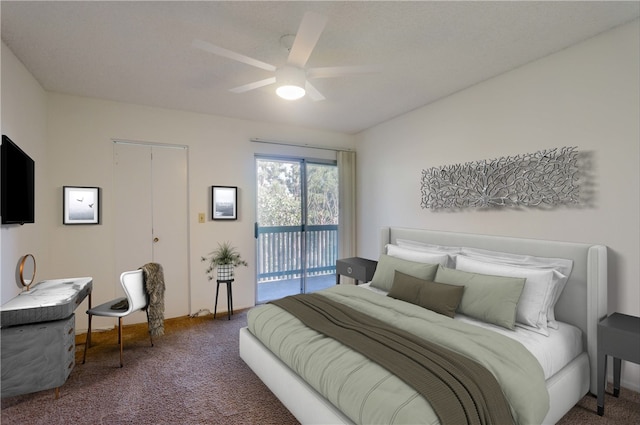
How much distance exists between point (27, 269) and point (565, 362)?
173 inches

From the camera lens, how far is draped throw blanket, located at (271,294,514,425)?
4.61 ft

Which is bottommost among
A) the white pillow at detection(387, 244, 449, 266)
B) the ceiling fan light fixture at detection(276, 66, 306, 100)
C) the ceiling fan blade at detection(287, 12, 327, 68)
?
the white pillow at detection(387, 244, 449, 266)

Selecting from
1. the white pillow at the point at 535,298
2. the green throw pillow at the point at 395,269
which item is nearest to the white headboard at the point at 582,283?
the white pillow at the point at 535,298

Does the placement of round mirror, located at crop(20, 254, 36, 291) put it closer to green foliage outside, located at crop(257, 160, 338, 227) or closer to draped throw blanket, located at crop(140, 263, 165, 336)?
draped throw blanket, located at crop(140, 263, 165, 336)

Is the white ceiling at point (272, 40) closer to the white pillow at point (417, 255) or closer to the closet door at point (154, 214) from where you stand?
the closet door at point (154, 214)

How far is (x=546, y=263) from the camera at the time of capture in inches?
98.5

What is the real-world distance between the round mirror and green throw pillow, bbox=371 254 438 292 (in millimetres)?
3241

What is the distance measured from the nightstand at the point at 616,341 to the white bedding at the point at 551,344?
175 millimetres

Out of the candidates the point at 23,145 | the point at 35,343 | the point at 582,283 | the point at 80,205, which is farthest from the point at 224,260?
the point at 582,283

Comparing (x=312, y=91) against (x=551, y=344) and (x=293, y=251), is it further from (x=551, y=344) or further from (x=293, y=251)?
(x=293, y=251)

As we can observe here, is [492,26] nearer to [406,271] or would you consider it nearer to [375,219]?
[406,271]

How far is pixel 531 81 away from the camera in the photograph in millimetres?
2752

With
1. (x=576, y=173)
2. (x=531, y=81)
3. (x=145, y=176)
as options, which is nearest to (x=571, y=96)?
(x=531, y=81)

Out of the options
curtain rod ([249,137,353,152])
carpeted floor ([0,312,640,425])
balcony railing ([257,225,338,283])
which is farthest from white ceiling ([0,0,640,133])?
carpeted floor ([0,312,640,425])
